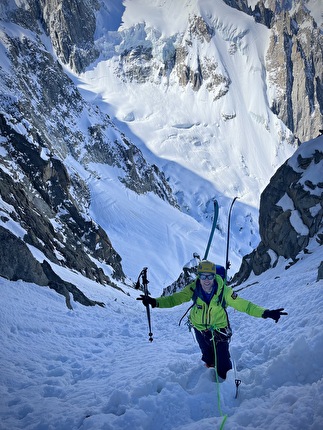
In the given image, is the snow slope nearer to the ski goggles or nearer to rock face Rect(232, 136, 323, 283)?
the ski goggles

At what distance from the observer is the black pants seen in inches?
248

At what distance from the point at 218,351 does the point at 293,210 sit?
23.8 metres

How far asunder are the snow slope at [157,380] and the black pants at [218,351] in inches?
6.4

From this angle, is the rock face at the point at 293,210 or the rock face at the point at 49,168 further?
the rock face at the point at 293,210

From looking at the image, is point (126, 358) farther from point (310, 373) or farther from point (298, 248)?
point (298, 248)

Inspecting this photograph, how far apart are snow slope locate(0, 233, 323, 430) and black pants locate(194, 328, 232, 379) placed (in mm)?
163

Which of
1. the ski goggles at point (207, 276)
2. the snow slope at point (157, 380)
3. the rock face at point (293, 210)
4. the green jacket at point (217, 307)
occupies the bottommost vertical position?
the snow slope at point (157, 380)

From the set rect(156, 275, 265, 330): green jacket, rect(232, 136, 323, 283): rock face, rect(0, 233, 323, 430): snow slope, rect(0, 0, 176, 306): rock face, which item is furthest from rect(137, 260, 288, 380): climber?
rect(232, 136, 323, 283): rock face

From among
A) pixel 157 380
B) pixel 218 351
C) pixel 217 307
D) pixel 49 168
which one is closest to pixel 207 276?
pixel 217 307

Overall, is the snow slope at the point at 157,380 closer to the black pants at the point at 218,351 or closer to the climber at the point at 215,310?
the black pants at the point at 218,351

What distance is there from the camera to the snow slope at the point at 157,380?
5.15 m

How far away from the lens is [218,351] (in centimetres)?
641

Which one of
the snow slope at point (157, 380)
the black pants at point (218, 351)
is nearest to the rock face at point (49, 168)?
the snow slope at point (157, 380)

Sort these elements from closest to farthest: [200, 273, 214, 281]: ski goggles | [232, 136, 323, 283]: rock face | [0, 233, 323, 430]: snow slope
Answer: [0, 233, 323, 430]: snow slope → [200, 273, 214, 281]: ski goggles → [232, 136, 323, 283]: rock face
